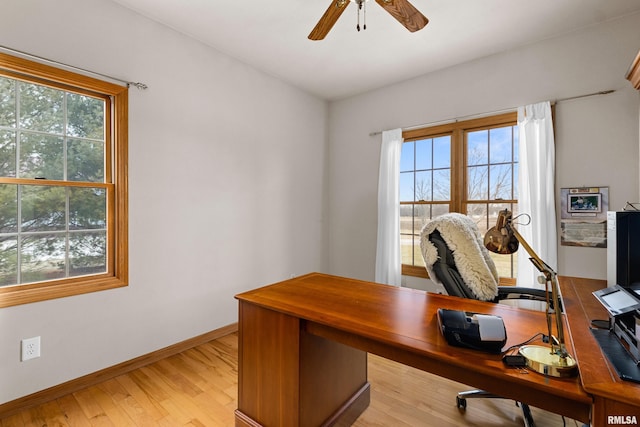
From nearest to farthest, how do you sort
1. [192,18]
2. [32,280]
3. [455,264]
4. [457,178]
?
[455,264] → [32,280] → [192,18] → [457,178]

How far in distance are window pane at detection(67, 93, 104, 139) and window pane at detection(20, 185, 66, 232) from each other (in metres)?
0.43

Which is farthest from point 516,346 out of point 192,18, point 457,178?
point 192,18

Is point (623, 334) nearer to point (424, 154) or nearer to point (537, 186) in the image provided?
point (537, 186)

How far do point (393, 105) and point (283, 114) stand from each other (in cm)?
130

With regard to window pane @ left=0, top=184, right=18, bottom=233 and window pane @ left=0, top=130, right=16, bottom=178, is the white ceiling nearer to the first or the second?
window pane @ left=0, top=130, right=16, bottom=178

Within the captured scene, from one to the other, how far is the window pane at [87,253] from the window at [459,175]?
2.88 metres

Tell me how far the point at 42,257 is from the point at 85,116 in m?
1.02

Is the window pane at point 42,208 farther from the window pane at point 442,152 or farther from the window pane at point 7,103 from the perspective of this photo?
the window pane at point 442,152

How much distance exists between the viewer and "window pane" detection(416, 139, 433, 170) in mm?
3354

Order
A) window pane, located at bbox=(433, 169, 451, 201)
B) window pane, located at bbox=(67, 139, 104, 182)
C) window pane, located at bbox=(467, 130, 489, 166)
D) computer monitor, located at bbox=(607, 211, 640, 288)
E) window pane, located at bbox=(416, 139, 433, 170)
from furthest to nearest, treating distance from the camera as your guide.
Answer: window pane, located at bbox=(416, 139, 433, 170) → window pane, located at bbox=(433, 169, 451, 201) → window pane, located at bbox=(467, 130, 489, 166) → window pane, located at bbox=(67, 139, 104, 182) → computer monitor, located at bbox=(607, 211, 640, 288)

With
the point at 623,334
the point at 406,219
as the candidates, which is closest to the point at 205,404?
the point at 623,334

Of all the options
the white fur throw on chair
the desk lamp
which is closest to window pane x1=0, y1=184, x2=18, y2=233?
the white fur throw on chair

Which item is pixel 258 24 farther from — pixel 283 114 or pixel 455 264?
pixel 455 264

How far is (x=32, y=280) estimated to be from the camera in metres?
1.94
